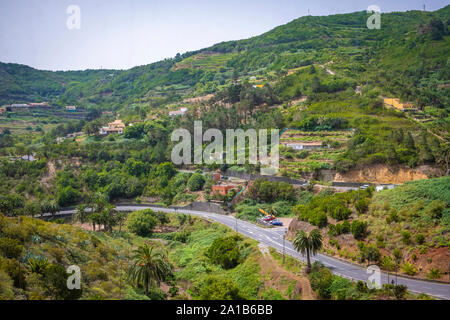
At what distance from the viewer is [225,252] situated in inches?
1432

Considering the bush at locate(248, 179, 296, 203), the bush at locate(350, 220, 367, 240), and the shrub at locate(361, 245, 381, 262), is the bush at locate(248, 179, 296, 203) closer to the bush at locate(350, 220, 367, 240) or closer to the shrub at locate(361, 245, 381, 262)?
the bush at locate(350, 220, 367, 240)

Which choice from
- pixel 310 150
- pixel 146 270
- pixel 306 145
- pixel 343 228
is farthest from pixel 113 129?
pixel 343 228

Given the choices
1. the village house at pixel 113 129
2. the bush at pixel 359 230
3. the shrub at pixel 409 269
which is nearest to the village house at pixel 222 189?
the bush at pixel 359 230

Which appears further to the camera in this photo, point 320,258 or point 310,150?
point 310,150

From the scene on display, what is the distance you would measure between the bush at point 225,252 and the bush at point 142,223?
14522 mm

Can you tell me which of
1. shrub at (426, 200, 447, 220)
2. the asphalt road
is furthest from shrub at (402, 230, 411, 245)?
the asphalt road

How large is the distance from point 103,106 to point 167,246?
107166mm

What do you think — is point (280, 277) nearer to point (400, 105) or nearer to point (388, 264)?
point (388, 264)

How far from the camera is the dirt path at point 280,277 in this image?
27.1 m

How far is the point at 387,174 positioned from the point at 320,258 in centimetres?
2268

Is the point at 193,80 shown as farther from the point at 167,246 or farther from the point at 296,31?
the point at 167,246

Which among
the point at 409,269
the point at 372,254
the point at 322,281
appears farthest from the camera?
the point at 372,254

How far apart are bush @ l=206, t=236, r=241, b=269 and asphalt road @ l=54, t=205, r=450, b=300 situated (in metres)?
3.15

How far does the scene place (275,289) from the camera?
2847cm
